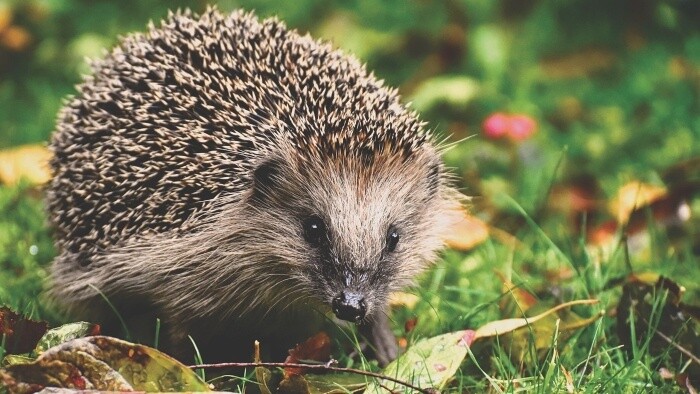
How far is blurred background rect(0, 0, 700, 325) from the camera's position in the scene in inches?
144

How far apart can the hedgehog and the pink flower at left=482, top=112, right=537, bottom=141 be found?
1615 mm

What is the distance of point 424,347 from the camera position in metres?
2.50

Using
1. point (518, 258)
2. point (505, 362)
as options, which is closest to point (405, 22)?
point (518, 258)

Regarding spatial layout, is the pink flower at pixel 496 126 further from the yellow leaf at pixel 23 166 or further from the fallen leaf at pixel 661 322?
the yellow leaf at pixel 23 166

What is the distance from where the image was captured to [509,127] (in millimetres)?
4582

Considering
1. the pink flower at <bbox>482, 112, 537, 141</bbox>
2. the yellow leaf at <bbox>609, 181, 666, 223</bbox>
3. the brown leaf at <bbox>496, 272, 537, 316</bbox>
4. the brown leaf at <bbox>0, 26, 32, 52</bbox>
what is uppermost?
the brown leaf at <bbox>0, 26, 32, 52</bbox>

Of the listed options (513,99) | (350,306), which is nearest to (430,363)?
(350,306)

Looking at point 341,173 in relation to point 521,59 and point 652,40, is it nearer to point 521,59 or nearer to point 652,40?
point 521,59

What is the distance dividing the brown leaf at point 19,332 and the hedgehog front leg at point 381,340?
1.04 meters

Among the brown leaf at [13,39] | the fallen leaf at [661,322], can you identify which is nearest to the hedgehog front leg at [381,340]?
the fallen leaf at [661,322]

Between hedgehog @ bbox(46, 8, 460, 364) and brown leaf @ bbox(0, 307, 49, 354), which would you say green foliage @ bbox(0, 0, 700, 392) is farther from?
brown leaf @ bbox(0, 307, 49, 354)

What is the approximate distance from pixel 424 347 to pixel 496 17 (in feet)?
11.2

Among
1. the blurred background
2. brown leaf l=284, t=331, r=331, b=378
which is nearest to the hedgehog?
brown leaf l=284, t=331, r=331, b=378

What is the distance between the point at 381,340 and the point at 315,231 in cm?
46
